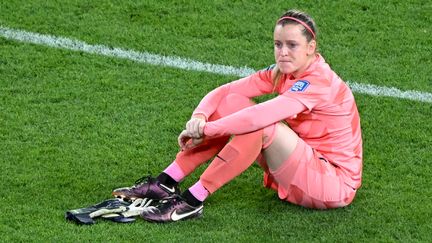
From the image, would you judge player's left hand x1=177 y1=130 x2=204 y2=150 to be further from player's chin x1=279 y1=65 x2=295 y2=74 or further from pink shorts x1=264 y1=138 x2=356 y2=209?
player's chin x1=279 y1=65 x2=295 y2=74

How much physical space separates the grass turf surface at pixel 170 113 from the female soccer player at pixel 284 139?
137 mm

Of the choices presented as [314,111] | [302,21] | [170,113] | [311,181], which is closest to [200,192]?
[311,181]

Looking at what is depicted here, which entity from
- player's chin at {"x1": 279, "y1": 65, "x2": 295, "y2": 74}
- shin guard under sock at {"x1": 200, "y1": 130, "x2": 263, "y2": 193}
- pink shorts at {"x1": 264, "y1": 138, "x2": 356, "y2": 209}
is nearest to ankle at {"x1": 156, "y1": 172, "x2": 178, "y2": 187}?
shin guard under sock at {"x1": 200, "y1": 130, "x2": 263, "y2": 193}

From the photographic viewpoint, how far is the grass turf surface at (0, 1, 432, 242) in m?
6.77

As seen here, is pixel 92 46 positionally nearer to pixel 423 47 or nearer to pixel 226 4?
pixel 226 4

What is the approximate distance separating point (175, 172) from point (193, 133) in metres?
0.48

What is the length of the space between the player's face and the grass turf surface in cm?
84

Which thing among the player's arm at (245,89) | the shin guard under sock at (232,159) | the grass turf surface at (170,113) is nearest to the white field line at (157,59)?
the grass turf surface at (170,113)

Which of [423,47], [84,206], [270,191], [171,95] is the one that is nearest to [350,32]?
[423,47]

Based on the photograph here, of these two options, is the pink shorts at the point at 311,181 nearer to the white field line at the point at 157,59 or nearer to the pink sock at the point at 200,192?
the pink sock at the point at 200,192

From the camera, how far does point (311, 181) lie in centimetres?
688

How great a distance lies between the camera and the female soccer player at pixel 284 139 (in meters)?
6.71

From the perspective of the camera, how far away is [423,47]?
31.2 ft

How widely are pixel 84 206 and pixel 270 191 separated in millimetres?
1124
